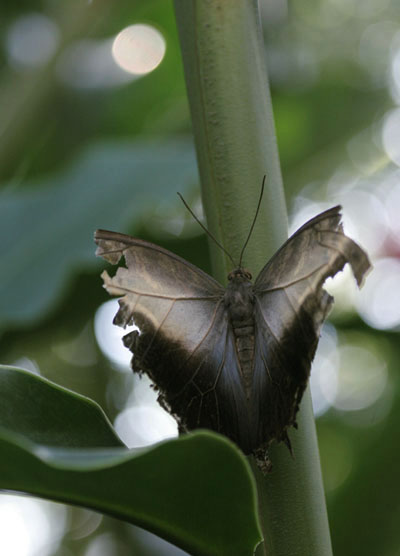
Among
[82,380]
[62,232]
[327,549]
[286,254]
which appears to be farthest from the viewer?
[82,380]

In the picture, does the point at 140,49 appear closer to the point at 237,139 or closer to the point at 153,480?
the point at 237,139

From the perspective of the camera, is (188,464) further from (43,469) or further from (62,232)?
(62,232)

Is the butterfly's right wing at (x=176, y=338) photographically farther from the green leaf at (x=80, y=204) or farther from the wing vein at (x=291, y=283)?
the green leaf at (x=80, y=204)

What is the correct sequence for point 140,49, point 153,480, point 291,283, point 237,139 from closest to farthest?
1. point 153,480
2. point 237,139
3. point 291,283
4. point 140,49

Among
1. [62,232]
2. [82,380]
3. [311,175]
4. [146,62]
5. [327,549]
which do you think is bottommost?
[327,549]

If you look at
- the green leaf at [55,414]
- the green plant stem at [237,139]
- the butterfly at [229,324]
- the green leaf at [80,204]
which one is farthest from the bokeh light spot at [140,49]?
the green leaf at [55,414]

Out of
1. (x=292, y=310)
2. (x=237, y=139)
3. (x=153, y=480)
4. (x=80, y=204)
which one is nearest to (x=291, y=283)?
(x=292, y=310)

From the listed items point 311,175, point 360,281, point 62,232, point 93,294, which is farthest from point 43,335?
point 360,281
